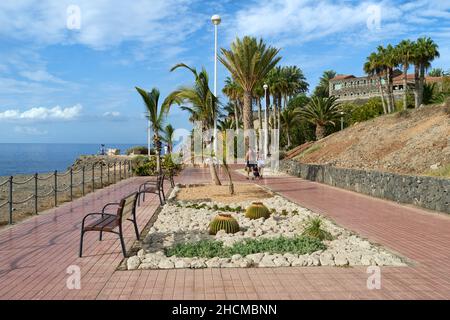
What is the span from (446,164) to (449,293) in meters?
14.3

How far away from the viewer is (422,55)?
50812 mm

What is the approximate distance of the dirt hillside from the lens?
19875 millimetres

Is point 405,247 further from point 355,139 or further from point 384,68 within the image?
point 384,68

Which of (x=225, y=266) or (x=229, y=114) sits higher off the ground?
(x=229, y=114)

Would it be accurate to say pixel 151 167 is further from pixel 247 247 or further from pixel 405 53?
pixel 405 53

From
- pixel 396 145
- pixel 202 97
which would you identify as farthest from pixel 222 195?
pixel 396 145

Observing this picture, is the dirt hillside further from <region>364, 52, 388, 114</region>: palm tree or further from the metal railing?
<region>364, 52, 388, 114</region>: palm tree

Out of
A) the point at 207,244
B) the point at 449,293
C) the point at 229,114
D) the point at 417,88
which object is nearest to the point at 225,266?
the point at 207,244

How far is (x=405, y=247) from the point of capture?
7.30 meters

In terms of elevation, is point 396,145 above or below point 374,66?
below

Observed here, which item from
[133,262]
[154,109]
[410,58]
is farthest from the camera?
[410,58]

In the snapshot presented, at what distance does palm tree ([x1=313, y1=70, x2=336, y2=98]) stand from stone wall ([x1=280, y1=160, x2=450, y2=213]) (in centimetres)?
8527

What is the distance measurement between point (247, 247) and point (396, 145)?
22000mm

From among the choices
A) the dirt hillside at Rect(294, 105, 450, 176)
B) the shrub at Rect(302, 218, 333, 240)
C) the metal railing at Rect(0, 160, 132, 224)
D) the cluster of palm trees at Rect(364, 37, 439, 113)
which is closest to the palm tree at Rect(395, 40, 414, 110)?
the cluster of palm trees at Rect(364, 37, 439, 113)
